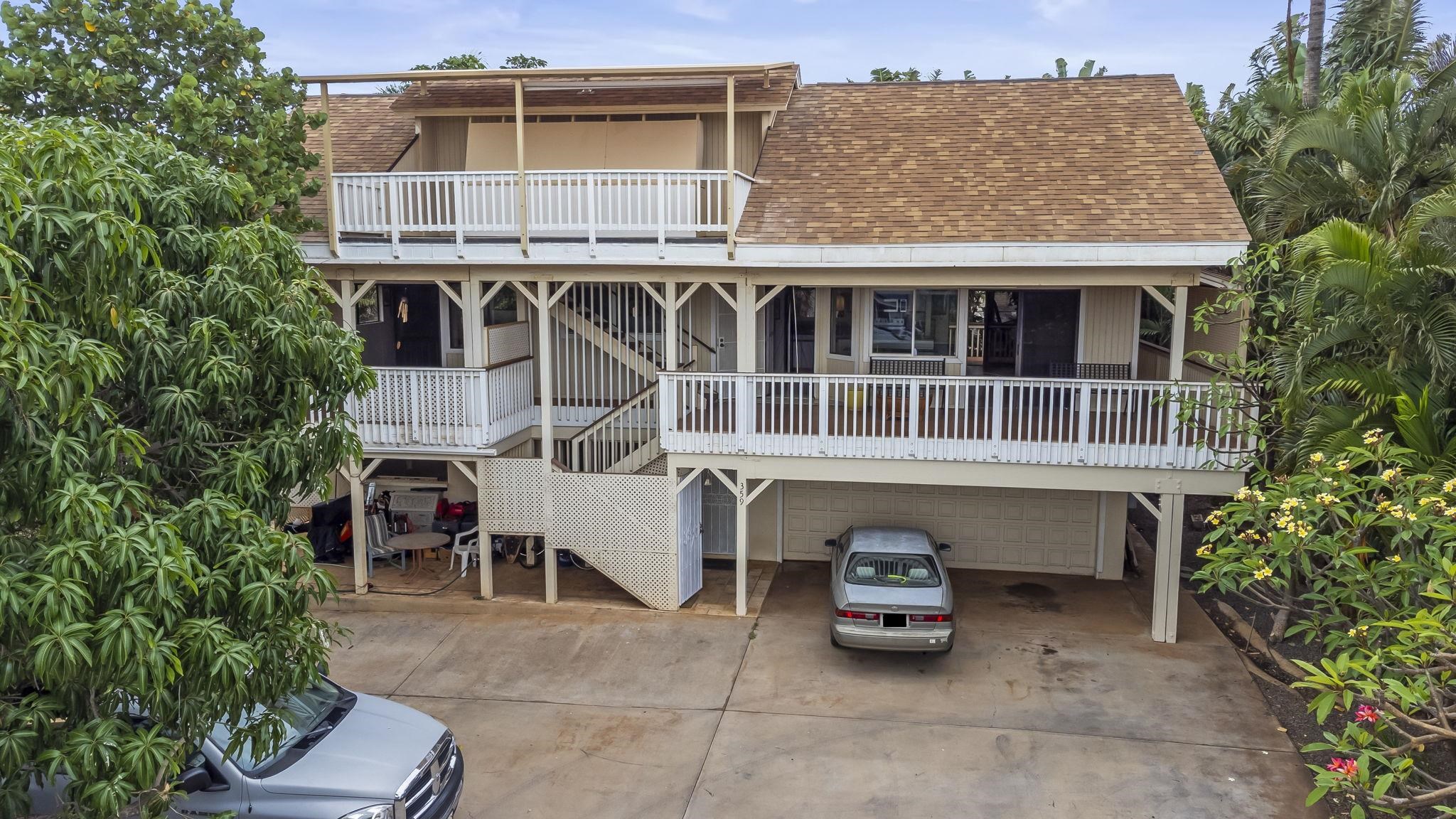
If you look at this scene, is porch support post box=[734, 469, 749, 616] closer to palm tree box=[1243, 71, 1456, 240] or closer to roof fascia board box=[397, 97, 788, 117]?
roof fascia board box=[397, 97, 788, 117]

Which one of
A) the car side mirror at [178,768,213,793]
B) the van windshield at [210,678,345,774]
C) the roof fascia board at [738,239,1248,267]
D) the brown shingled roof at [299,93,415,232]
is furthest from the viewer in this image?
the brown shingled roof at [299,93,415,232]

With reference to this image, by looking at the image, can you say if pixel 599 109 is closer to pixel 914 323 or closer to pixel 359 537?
pixel 914 323

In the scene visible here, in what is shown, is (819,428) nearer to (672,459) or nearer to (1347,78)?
(672,459)

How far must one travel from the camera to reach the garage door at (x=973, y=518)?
1513cm

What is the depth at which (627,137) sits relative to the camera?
14.7 m

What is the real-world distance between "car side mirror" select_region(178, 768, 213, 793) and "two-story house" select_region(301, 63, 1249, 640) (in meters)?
6.50

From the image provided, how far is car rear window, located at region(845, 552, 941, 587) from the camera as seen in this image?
37.8 feet

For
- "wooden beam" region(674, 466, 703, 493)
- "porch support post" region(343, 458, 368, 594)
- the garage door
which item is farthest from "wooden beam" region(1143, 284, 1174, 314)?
"porch support post" region(343, 458, 368, 594)

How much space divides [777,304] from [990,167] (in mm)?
3755

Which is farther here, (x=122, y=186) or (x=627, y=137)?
(x=627, y=137)

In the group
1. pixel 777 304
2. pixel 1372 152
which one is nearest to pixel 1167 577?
pixel 1372 152

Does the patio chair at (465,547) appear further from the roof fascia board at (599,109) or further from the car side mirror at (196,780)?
the car side mirror at (196,780)

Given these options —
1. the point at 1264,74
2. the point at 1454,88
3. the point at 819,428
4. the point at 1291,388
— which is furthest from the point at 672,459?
the point at 1264,74

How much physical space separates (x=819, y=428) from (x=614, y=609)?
3.80m
